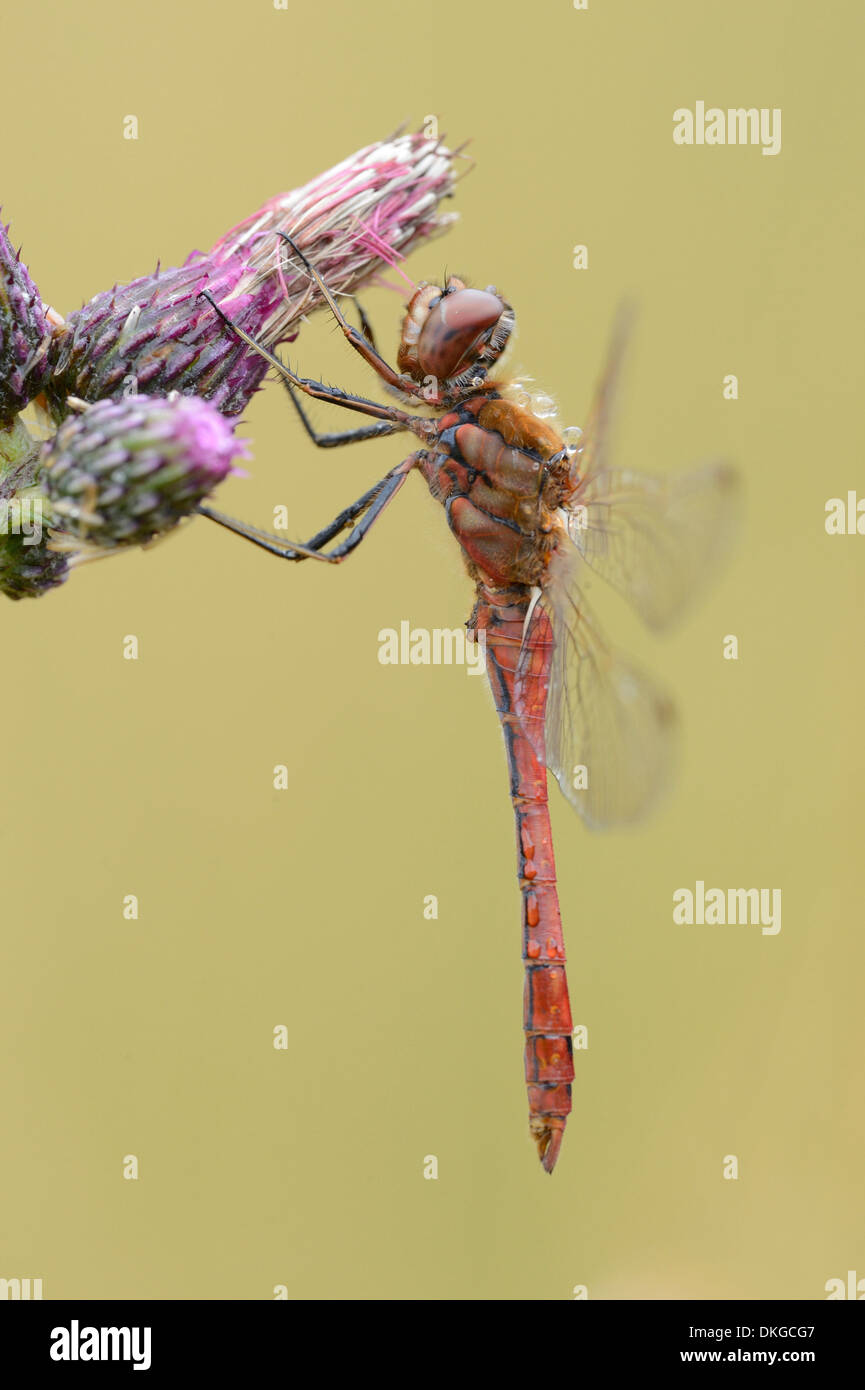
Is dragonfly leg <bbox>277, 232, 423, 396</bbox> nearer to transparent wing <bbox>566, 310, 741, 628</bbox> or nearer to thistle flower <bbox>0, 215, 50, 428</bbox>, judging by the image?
transparent wing <bbox>566, 310, 741, 628</bbox>

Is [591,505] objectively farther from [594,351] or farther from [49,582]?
[594,351]

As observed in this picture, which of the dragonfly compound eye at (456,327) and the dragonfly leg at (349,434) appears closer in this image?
the dragonfly compound eye at (456,327)

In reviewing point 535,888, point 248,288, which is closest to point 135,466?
point 248,288

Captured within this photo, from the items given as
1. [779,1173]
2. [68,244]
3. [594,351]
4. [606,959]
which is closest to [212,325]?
[68,244]

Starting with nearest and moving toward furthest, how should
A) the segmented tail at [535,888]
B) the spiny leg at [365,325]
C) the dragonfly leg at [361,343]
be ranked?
the dragonfly leg at [361,343], the spiny leg at [365,325], the segmented tail at [535,888]

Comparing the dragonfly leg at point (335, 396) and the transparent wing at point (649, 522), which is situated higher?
the dragonfly leg at point (335, 396)

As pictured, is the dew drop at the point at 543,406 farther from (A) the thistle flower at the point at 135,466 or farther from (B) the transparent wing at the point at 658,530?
(A) the thistle flower at the point at 135,466

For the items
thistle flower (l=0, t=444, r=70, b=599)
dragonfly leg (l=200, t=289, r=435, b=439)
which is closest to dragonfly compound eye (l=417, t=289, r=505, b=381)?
dragonfly leg (l=200, t=289, r=435, b=439)

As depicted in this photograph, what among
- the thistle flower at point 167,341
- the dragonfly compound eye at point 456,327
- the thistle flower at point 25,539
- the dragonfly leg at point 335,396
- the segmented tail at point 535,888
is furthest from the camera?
the segmented tail at point 535,888

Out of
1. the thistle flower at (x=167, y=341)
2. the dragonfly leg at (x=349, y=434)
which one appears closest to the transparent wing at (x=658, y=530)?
the dragonfly leg at (x=349, y=434)
